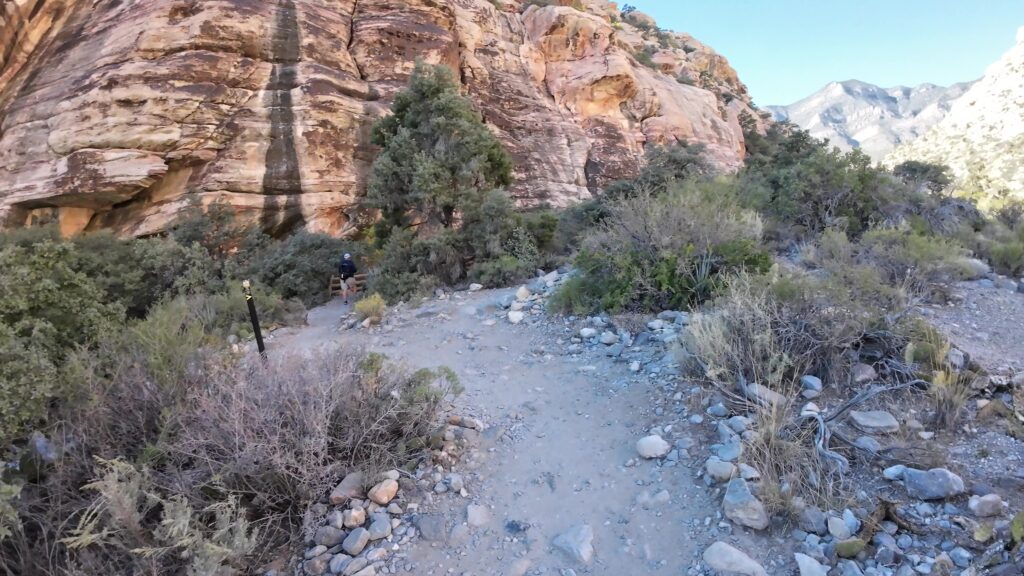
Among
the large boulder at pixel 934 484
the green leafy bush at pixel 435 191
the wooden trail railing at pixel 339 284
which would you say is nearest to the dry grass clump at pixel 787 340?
the large boulder at pixel 934 484

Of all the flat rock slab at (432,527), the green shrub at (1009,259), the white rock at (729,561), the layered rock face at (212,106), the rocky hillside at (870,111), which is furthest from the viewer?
the rocky hillside at (870,111)

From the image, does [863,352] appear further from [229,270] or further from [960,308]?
[229,270]

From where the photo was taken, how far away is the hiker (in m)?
10.8

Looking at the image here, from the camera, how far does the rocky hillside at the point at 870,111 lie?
79.2 meters

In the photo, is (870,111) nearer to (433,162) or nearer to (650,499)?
(433,162)

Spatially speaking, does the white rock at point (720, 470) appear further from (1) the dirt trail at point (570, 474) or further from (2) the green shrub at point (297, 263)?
(2) the green shrub at point (297, 263)

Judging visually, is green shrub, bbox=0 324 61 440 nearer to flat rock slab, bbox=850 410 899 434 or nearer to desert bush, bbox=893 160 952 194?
flat rock slab, bbox=850 410 899 434

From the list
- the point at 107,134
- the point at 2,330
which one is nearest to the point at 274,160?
the point at 107,134

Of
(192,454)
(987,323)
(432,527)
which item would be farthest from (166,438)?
(987,323)

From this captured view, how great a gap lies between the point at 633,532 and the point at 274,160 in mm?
15014

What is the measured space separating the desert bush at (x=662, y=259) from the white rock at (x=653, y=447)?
2389mm

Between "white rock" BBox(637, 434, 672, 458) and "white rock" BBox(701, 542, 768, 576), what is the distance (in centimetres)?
84

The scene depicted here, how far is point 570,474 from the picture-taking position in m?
3.37

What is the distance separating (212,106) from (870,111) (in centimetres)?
11836
